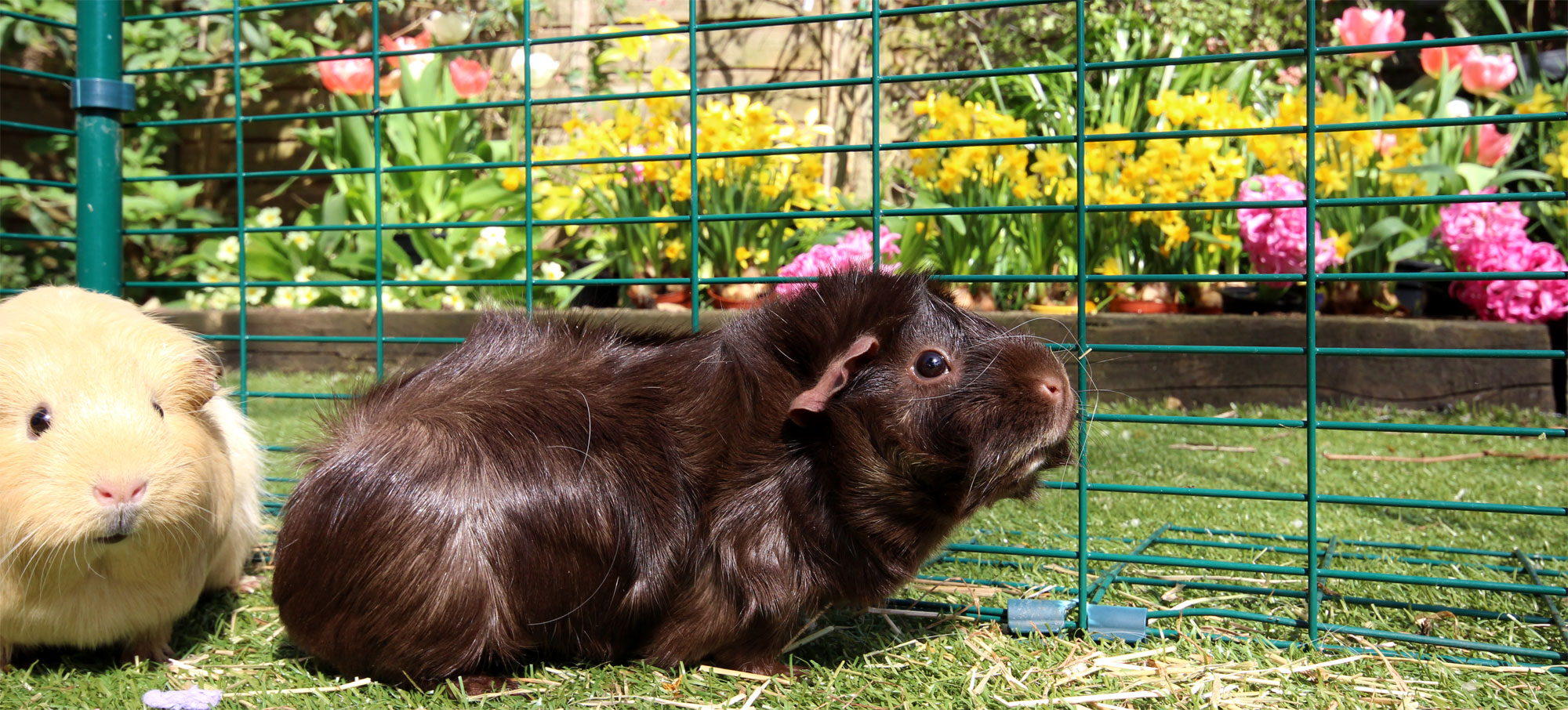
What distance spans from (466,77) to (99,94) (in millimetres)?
2885

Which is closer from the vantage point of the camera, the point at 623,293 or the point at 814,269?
the point at 814,269

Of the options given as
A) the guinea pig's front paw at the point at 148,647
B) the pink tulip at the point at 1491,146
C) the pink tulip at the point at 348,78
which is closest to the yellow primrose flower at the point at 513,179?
the pink tulip at the point at 348,78

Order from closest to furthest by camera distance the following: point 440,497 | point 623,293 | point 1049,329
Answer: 1. point 440,497
2. point 1049,329
3. point 623,293

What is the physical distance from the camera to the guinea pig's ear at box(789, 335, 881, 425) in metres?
1.67

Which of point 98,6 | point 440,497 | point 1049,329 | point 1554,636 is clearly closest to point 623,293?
point 1049,329

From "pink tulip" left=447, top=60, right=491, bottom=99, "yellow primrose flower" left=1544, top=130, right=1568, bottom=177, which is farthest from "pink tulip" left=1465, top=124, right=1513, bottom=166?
"pink tulip" left=447, top=60, right=491, bottom=99

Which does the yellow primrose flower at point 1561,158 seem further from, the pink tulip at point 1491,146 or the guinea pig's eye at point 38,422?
the guinea pig's eye at point 38,422

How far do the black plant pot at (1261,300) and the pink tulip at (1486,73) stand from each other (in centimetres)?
157

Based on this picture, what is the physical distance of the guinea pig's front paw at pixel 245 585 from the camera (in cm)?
237

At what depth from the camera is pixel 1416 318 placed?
4191 mm

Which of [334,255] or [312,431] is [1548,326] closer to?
[312,431]

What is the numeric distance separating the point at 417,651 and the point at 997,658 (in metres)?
1.04

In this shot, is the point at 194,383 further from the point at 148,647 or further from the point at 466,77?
the point at 466,77

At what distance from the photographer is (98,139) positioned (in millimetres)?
2729
